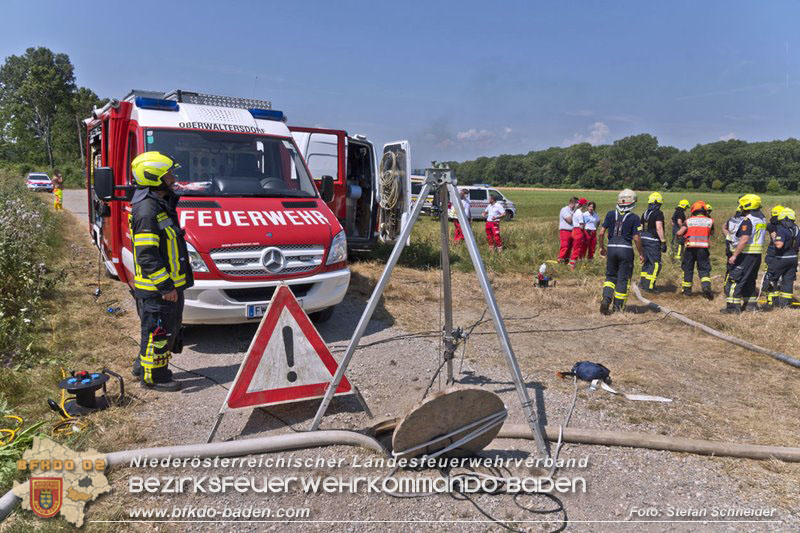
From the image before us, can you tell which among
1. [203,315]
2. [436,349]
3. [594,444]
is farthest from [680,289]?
[203,315]

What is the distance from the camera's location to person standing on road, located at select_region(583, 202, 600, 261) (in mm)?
13039

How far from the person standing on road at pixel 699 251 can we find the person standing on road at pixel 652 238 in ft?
1.69

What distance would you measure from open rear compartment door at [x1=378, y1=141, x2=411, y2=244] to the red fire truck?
3.79m

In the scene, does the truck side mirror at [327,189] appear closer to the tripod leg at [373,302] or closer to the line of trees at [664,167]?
the tripod leg at [373,302]

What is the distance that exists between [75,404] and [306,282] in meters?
2.42

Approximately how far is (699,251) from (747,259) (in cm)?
135

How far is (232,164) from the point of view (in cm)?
656

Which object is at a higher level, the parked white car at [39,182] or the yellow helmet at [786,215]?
the parked white car at [39,182]

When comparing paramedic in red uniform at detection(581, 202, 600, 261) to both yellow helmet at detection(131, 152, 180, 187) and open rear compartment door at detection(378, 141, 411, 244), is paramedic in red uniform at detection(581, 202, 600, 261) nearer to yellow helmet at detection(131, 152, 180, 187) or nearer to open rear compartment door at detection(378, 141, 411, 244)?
open rear compartment door at detection(378, 141, 411, 244)

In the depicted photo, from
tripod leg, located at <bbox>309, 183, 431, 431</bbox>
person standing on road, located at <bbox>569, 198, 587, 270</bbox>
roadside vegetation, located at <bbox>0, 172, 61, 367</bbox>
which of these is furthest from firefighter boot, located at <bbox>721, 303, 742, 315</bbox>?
roadside vegetation, located at <bbox>0, 172, 61, 367</bbox>

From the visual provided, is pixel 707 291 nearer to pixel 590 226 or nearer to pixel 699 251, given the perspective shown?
pixel 699 251

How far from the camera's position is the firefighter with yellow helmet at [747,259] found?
326 inches

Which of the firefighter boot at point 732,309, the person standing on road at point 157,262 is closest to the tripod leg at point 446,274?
the person standing on road at point 157,262

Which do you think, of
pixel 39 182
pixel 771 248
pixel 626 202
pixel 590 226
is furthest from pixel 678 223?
pixel 39 182
